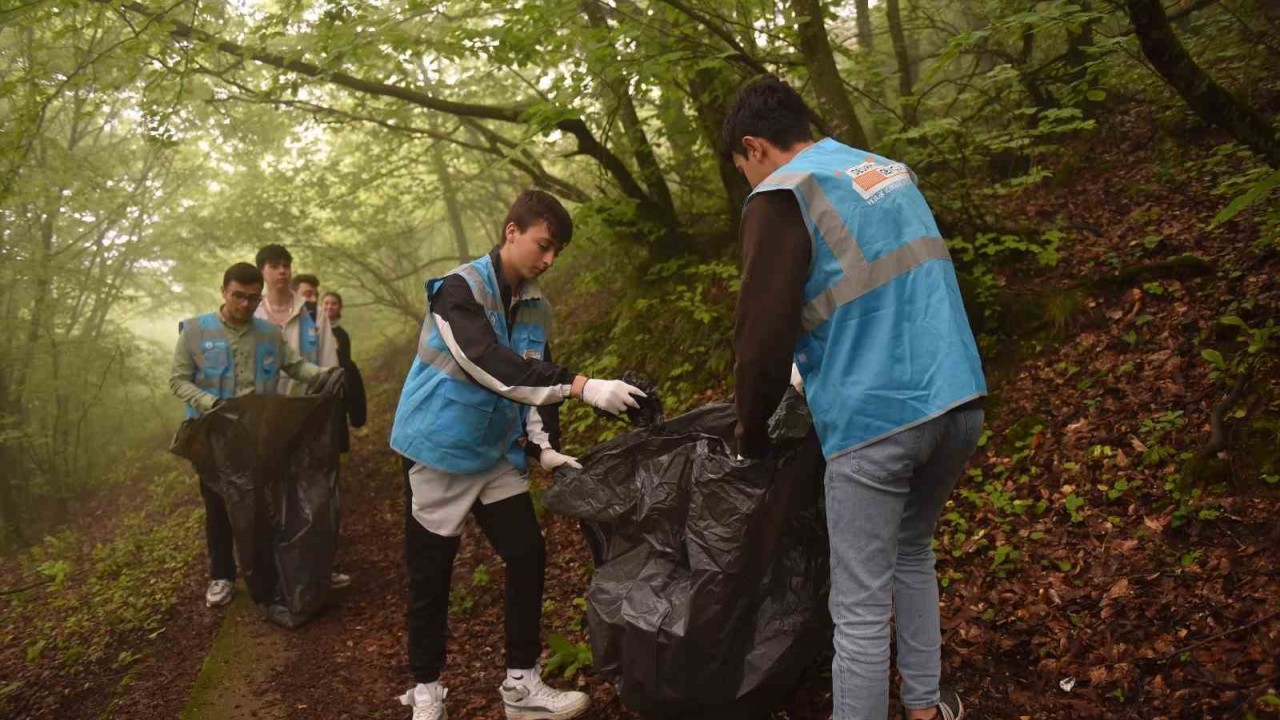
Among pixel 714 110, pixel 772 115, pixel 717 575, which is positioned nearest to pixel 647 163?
pixel 714 110

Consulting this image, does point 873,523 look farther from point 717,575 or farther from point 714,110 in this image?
point 714,110

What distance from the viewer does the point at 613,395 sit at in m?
2.39

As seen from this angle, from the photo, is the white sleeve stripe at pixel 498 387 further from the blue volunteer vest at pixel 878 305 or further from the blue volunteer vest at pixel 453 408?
the blue volunteer vest at pixel 878 305

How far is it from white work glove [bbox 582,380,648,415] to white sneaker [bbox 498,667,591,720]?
1168 millimetres

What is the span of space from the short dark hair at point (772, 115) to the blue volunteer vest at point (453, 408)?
1079mm

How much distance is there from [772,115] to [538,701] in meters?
2.19

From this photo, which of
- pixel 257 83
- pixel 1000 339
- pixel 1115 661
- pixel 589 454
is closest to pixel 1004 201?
pixel 1000 339

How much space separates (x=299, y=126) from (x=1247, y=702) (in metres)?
10.1

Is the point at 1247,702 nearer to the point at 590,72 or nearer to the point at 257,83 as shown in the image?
the point at 590,72

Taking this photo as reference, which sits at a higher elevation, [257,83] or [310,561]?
[257,83]

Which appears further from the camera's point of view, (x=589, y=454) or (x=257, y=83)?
(x=257, y=83)

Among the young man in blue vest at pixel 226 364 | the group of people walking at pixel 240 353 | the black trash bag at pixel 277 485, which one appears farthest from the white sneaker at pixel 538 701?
the young man in blue vest at pixel 226 364

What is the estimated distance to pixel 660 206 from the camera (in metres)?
6.57

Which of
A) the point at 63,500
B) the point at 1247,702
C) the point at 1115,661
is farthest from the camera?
the point at 63,500
